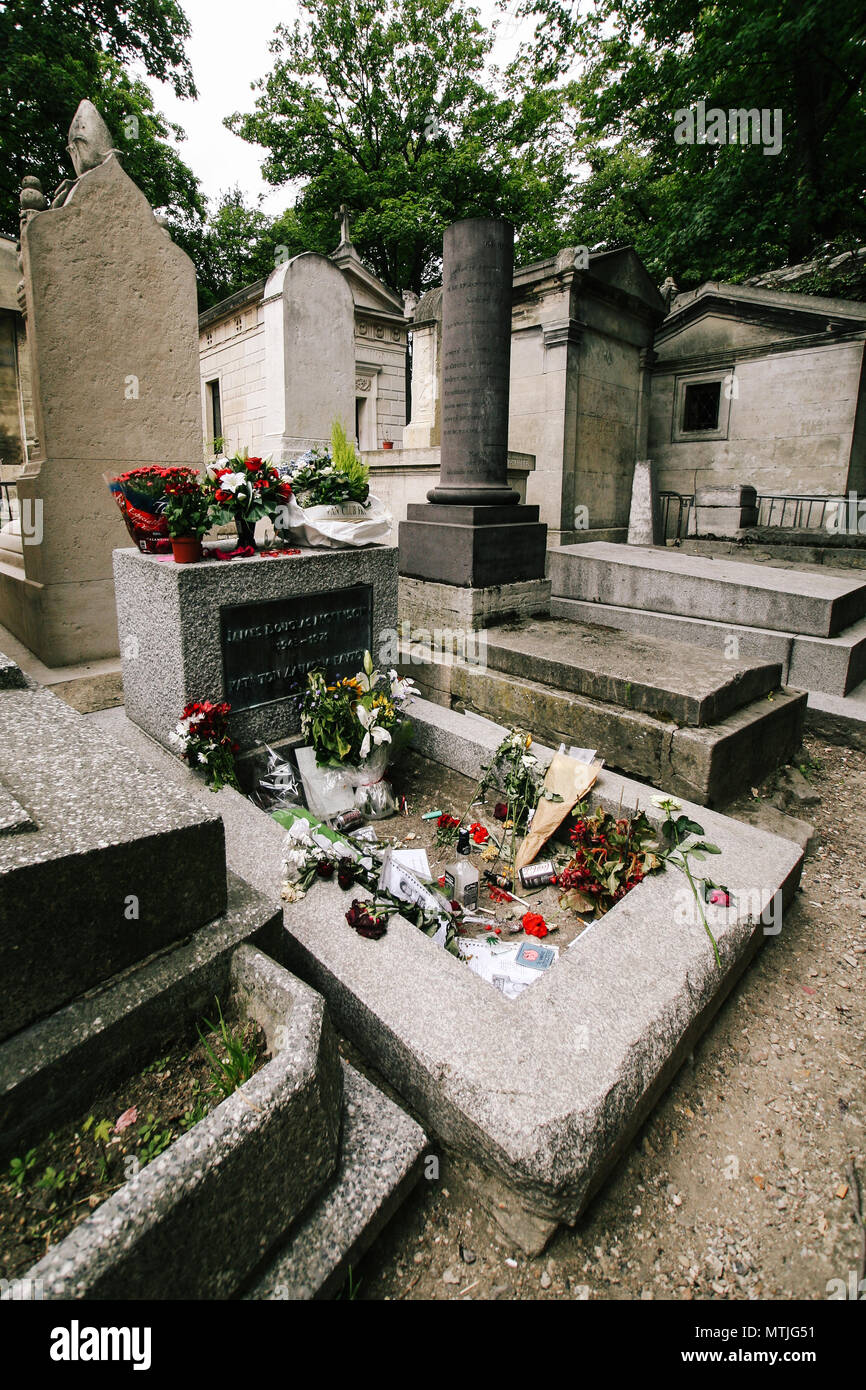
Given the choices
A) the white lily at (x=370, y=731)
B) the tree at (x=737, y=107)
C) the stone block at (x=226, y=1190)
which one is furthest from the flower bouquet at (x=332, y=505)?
the tree at (x=737, y=107)

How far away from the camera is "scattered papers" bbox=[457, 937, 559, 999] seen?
2496mm

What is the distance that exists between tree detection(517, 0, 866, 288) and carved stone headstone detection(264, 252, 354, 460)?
38.4ft

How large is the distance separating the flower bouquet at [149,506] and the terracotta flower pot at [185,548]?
0.92 feet

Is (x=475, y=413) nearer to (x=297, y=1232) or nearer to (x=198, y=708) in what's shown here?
(x=198, y=708)

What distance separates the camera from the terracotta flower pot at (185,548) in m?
3.40

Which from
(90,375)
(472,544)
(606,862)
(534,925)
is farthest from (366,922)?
(90,375)

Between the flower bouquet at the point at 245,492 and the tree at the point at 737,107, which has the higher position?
the tree at the point at 737,107

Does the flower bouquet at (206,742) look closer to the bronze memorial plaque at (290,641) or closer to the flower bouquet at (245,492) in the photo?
the bronze memorial plaque at (290,641)

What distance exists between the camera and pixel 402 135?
78.7 ft

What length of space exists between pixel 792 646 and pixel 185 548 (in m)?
4.71

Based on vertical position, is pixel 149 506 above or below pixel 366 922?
above

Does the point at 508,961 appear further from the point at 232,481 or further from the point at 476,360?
the point at 476,360

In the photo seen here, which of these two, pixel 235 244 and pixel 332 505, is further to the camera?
pixel 235 244

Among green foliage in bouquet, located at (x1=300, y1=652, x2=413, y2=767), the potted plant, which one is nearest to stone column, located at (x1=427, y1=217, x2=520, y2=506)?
green foliage in bouquet, located at (x1=300, y1=652, x2=413, y2=767)
